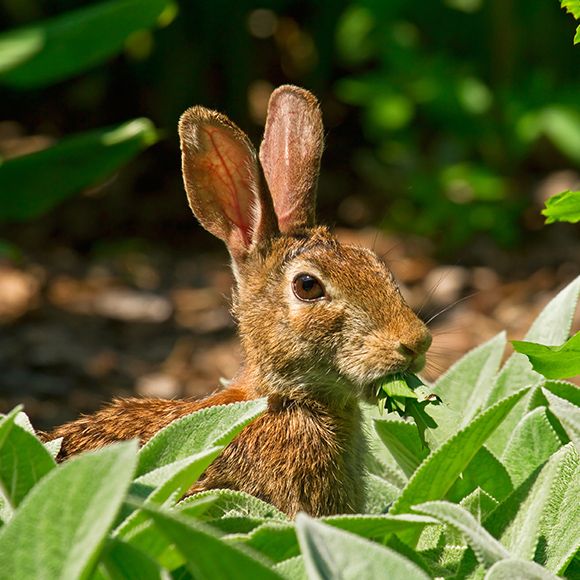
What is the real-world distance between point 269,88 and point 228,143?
764cm

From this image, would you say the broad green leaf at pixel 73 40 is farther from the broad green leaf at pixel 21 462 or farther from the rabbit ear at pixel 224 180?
the broad green leaf at pixel 21 462

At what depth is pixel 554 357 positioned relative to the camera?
8.38 feet

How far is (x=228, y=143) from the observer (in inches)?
149

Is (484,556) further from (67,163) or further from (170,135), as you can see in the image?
(170,135)

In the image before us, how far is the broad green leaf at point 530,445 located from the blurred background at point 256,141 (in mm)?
3748

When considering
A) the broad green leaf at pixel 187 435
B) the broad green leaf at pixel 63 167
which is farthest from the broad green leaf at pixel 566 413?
the broad green leaf at pixel 63 167

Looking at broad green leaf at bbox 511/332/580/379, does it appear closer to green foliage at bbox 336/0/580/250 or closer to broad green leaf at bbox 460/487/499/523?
broad green leaf at bbox 460/487/499/523

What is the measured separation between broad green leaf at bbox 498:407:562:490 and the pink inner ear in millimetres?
1338

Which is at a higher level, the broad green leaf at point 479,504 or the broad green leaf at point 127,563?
the broad green leaf at point 127,563

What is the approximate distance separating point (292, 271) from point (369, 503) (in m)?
0.82

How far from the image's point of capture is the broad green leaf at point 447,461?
2486mm

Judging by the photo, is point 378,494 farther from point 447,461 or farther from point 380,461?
point 447,461

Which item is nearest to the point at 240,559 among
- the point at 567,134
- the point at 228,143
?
the point at 228,143

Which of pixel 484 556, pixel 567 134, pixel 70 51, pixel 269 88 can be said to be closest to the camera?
pixel 484 556
